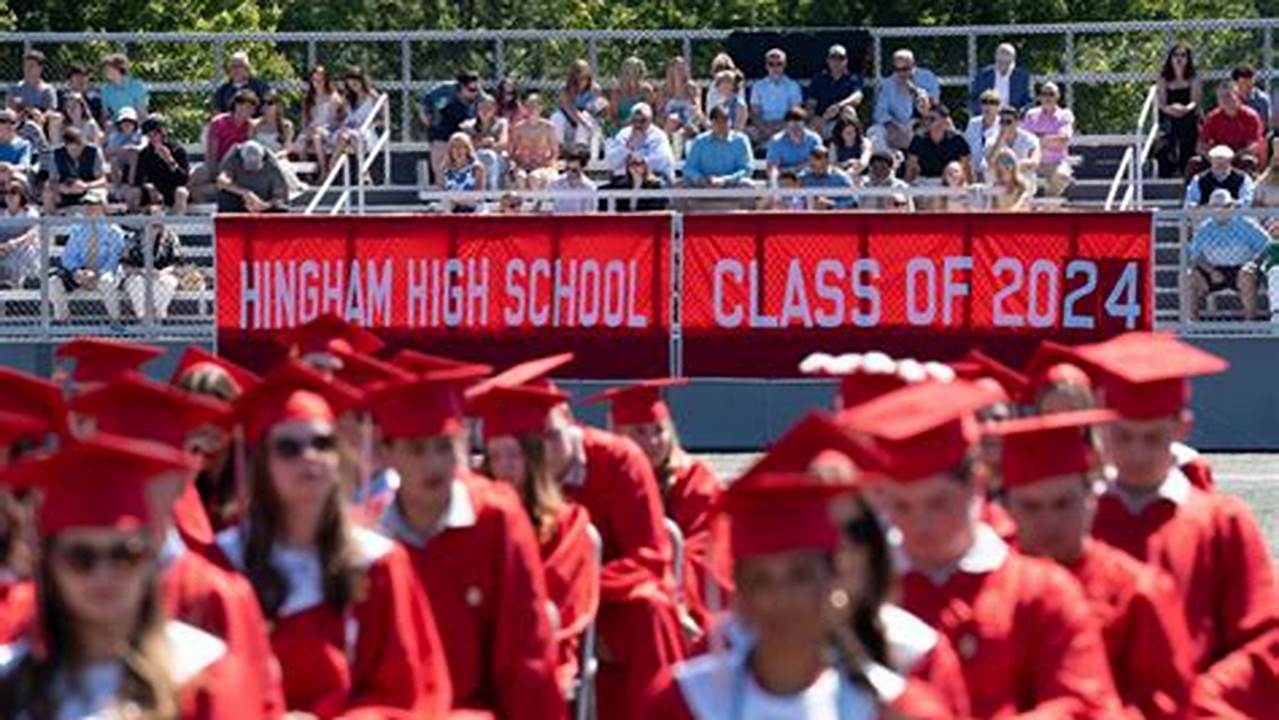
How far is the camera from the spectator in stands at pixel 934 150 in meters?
28.2

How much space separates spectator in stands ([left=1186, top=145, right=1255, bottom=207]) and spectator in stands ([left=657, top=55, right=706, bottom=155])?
4199 mm

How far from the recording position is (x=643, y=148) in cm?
2823

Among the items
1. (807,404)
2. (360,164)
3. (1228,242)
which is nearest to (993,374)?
(1228,242)

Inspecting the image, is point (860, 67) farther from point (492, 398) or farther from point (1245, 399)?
point (492, 398)

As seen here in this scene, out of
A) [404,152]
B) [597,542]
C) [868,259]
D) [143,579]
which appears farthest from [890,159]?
[143,579]

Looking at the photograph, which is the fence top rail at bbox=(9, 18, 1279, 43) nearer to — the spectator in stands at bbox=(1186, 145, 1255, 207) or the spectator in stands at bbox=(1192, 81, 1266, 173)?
the spectator in stands at bbox=(1192, 81, 1266, 173)

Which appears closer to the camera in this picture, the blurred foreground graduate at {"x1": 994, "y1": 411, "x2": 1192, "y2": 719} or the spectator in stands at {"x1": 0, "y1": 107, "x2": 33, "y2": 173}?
the blurred foreground graduate at {"x1": 994, "y1": 411, "x2": 1192, "y2": 719}

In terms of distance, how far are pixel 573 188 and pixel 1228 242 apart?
15.8ft

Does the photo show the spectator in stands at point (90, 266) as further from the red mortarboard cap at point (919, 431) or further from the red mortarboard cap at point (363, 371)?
the red mortarboard cap at point (919, 431)

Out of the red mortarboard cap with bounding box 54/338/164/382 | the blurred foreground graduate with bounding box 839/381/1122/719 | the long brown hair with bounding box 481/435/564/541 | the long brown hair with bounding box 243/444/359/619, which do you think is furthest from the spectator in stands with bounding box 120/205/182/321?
the blurred foreground graduate with bounding box 839/381/1122/719

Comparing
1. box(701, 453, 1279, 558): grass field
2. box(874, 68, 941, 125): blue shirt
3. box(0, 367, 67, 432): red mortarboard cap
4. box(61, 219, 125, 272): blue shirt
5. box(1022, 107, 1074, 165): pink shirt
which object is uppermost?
box(874, 68, 941, 125): blue shirt

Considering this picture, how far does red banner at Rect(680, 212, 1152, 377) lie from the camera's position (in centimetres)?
2559

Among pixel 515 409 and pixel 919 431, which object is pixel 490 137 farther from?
pixel 919 431

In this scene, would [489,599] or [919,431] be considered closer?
[919,431]
